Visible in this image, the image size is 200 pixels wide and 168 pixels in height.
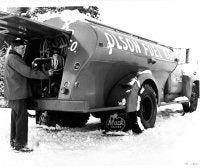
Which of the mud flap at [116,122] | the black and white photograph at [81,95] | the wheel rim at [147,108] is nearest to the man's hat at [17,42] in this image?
the black and white photograph at [81,95]

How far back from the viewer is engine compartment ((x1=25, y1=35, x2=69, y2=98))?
5.46 metres

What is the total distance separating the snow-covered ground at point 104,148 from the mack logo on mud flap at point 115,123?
0.65 feet

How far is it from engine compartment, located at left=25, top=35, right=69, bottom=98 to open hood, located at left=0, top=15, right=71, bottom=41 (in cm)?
14

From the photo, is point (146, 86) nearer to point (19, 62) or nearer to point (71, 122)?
point (71, 122)

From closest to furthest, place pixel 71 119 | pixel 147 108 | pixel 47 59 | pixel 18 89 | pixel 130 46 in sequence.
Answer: pixel 18 89, pixel 47 59, pixel 130 46, pixel 147 108, pixel 71 119

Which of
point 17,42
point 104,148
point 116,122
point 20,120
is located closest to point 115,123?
point 116,122

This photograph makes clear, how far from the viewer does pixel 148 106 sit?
6.80m

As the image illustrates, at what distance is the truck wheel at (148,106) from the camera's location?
6410 millimetres

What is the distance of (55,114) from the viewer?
6.38m

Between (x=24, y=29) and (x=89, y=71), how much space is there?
119 cm

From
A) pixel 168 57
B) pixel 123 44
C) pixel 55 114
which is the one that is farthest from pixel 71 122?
pixel 168 57

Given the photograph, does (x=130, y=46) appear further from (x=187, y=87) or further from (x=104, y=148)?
(x=187, y=87)

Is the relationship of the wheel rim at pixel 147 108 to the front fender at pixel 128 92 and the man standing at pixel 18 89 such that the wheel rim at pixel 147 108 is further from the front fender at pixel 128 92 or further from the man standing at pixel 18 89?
the man standing at pixel 18 89

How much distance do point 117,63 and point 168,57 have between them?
8.81ft
